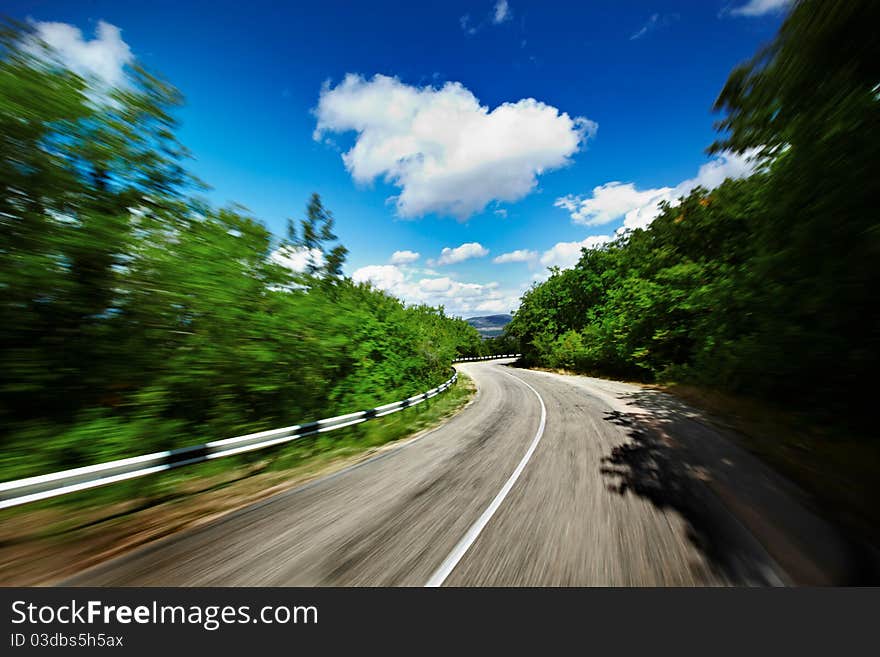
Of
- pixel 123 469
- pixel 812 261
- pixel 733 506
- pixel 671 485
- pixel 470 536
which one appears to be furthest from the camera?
pixel 812 261

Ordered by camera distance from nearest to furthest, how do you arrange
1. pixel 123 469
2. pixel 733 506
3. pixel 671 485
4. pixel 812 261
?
1. pixel 733 506
2. pixel 123 469
3. pixel 671 485
4. pixel 812 261

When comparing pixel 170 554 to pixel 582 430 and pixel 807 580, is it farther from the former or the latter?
pixel 582 430

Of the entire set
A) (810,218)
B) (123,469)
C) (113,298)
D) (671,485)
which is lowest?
(671,485)

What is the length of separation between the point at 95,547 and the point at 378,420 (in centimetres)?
606

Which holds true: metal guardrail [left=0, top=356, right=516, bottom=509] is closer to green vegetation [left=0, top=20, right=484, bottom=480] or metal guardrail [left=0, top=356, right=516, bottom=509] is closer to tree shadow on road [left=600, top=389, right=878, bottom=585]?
green vegetation [left=0, top=20, right=484, bottom=480]

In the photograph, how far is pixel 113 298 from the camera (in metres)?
4.26

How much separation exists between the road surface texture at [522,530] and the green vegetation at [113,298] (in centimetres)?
252

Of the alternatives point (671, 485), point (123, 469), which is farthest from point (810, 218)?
point (123, 469)

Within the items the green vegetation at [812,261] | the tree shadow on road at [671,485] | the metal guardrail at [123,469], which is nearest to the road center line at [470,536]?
the tree shadow on road at [671,485]

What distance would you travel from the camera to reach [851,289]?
3.96 metres

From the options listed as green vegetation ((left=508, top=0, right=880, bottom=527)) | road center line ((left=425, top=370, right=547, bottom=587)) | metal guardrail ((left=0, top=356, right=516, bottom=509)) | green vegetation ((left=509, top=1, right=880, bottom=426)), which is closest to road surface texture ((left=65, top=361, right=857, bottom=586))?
road center line ((left=425, top=370, right=547, bottom=587))

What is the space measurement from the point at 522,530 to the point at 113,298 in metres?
7.06

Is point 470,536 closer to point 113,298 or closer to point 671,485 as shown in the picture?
point 671,485
